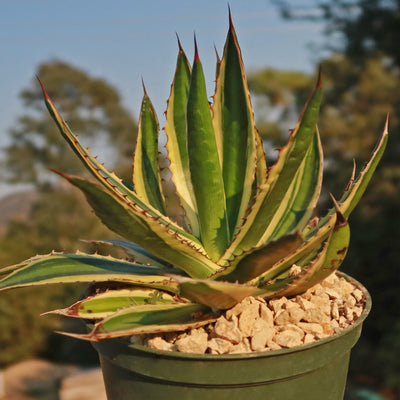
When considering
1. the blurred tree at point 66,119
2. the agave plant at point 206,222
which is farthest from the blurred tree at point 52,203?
the agave plant at point 206,222

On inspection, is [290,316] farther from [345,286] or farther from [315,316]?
[345,286]

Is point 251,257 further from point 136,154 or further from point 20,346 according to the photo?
point 20,346

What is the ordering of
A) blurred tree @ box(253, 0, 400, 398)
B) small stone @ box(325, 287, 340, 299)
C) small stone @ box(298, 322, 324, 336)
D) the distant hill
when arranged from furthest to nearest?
the distant hill
blurred tree @ box(253, 0, 400, 398)
small stone @ box(325, 287, 340, 299)
small stone @ box(298, 322, 324, 336)

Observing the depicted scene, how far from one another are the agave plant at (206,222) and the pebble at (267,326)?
29 millimetres

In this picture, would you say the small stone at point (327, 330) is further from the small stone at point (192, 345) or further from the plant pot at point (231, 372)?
the small stone at point (192, 345)

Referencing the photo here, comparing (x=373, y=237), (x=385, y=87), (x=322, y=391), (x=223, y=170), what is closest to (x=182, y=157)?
(x=223, y=170)

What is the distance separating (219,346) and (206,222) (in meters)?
0.25

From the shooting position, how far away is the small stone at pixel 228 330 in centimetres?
85

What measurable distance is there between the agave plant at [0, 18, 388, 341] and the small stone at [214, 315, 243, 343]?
29 mm

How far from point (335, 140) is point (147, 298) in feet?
19.0

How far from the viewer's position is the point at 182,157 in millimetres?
1093

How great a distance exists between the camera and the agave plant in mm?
830

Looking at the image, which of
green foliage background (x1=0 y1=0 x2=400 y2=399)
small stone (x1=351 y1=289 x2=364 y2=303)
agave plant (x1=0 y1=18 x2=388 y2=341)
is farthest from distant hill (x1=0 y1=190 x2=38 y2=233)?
small stone (x1=351 y1=289 x2=364 y2=303)

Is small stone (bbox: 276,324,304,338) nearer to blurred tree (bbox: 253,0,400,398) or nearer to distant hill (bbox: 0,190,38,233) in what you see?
blurred tree (bbox: 253,0,400,398)
